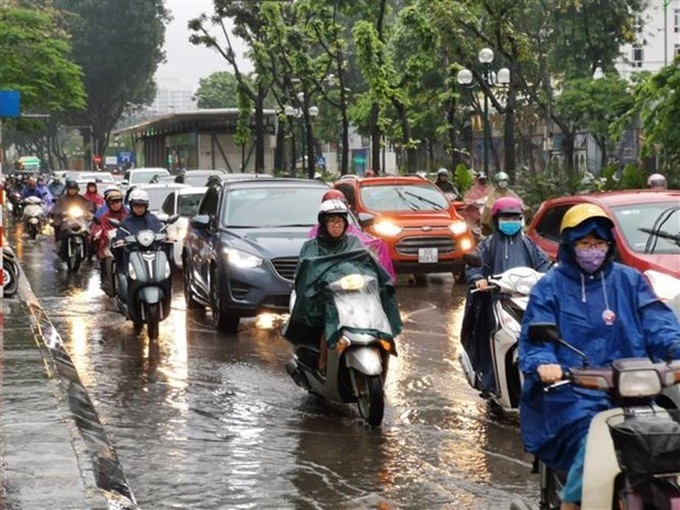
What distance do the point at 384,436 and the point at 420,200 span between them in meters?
12.1

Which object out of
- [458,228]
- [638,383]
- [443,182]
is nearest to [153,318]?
[458,228]

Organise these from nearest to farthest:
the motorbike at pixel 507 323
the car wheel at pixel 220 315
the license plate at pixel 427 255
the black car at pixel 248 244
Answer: the motorbike at pixel 507 323 < the black car at pixel 248 244 < the car wheel at pixel 220 315 < the license plate at pixel 427 255

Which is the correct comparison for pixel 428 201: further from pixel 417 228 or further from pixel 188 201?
pixel 188 201

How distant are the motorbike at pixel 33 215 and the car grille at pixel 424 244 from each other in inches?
630

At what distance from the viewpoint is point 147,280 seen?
13.7 meters

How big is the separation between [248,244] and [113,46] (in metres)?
73.3

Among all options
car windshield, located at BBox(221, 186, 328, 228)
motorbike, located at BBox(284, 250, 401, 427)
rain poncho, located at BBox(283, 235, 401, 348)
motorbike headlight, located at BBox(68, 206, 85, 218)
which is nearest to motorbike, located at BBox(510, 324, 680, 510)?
motorbike, located at BBox(284, 250, 401, 427)

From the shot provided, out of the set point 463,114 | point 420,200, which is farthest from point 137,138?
point 420,200

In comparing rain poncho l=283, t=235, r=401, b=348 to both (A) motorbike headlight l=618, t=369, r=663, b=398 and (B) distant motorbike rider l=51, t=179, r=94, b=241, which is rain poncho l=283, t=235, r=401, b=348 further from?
(B) distant motorbike rider l=51, t=179, r=94, b=241

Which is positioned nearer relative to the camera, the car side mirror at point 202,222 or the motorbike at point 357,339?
the motorbike at point 357,339

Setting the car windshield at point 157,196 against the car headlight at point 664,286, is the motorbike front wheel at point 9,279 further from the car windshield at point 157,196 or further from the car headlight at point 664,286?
the car headlight at point 664,286

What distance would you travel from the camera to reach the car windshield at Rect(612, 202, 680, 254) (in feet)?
37.1

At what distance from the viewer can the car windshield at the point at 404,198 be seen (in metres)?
20.3

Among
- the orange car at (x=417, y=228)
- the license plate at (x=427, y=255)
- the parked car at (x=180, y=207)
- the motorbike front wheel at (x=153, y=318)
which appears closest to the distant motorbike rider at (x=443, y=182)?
the orange car at (x=417, y=228)
